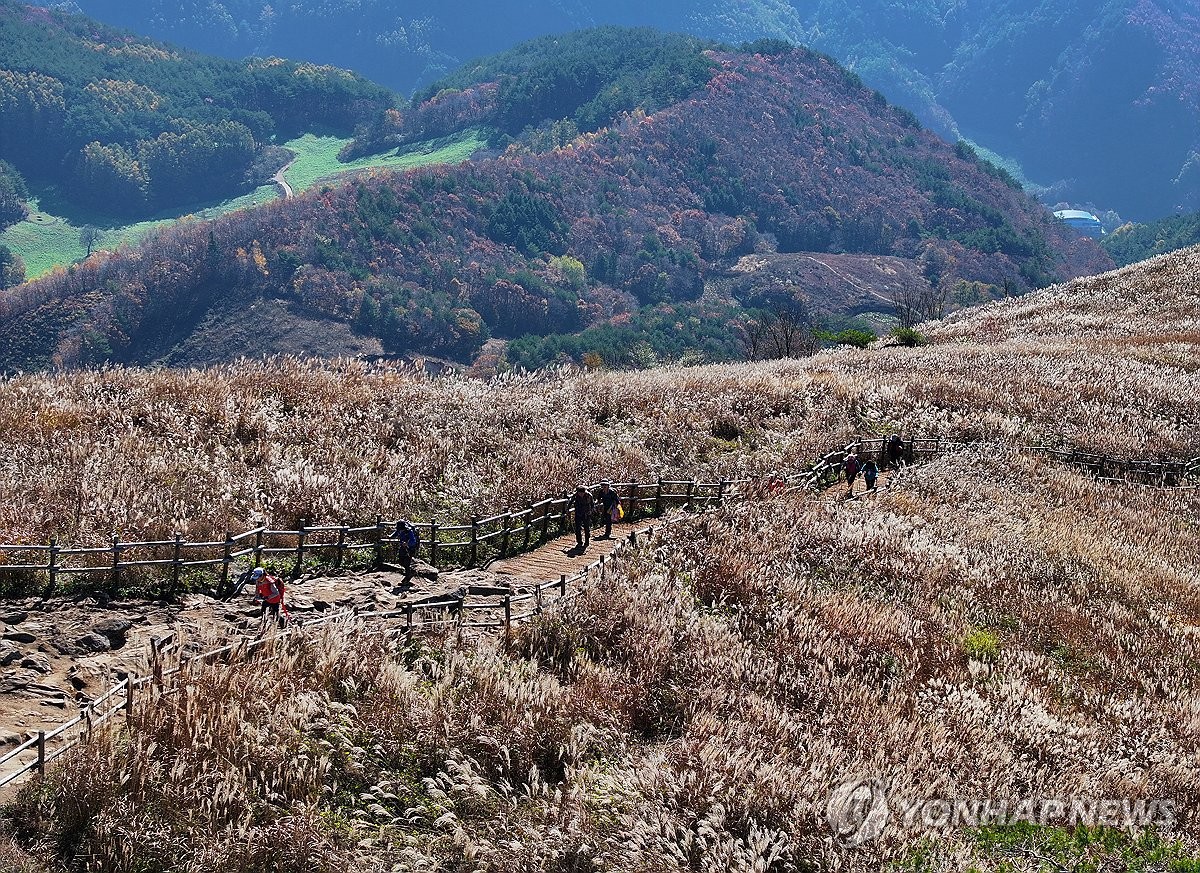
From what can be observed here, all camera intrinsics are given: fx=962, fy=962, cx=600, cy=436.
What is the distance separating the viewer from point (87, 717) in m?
7.29

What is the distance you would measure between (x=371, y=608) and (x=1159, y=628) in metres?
10.5

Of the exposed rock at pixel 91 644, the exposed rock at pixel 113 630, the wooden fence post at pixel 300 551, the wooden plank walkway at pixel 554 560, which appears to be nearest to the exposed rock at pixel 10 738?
the exposed rock at pixel 91 644

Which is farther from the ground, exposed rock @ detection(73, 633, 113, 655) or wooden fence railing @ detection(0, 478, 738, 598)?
wooden fence railing @ detection(0, 478, 738, 598)

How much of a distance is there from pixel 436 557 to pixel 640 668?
15.4 ft

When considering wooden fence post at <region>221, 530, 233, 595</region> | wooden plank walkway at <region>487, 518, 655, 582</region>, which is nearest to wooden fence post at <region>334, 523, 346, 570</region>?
wooden fence post at <region>221, 530, 233, 595</region>

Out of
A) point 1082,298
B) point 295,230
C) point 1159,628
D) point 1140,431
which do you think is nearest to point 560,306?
point 295,230

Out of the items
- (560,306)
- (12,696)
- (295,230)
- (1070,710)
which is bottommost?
(1070,710)

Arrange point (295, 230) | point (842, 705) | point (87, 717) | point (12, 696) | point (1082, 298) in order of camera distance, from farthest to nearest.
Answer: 1. point (295, 230)
2. point (1082, 298)
3. point (842, 705)
4. point (12, 696)
5. point (87, 717)

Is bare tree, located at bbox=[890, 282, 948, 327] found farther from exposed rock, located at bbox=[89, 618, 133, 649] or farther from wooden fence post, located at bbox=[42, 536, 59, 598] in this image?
exposed rock, located at bbox=[89, 618, 133, 649]

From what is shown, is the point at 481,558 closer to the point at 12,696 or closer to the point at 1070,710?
the point at 12,696

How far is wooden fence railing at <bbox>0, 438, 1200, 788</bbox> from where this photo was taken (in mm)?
7574
